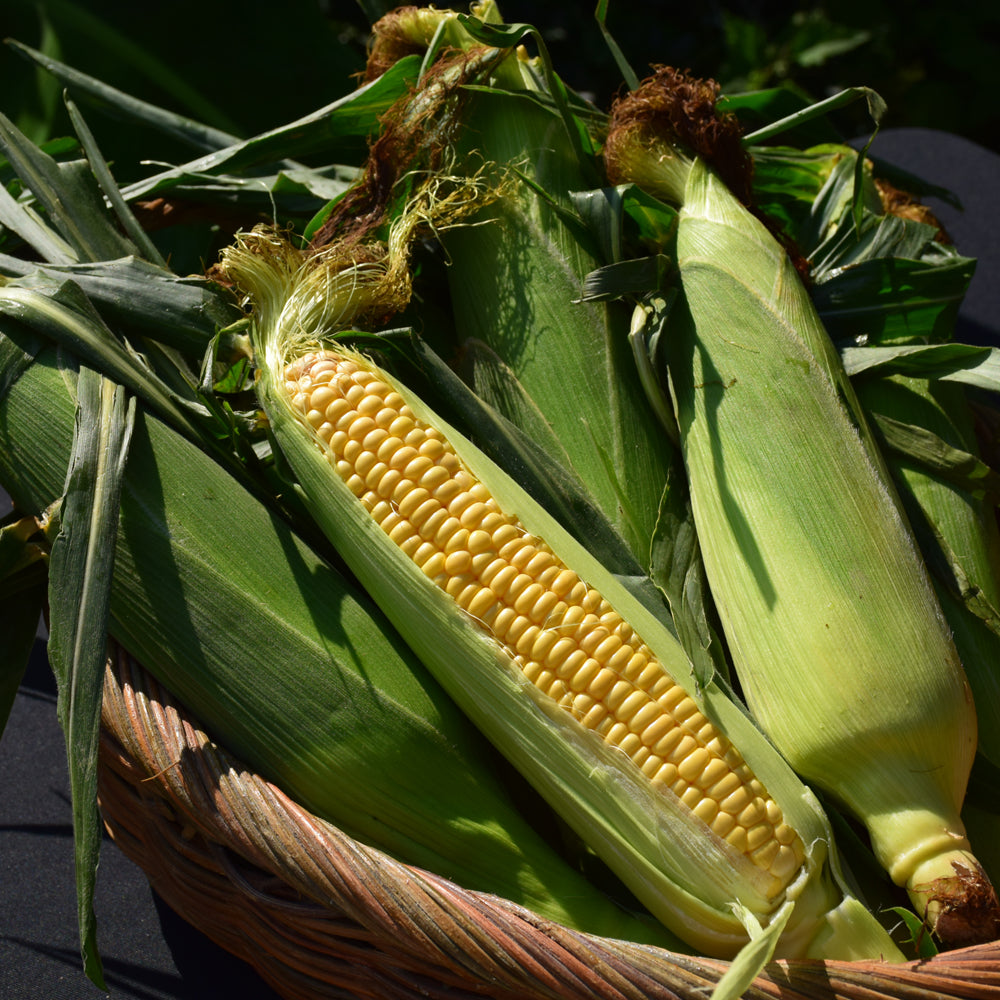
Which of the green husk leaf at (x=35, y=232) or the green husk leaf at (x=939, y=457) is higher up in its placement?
the green husk leaf at (x=35, y=232)

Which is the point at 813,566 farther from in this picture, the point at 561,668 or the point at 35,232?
the point at 35,232

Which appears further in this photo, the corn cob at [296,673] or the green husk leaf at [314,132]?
the green husk leaf at [314,132]

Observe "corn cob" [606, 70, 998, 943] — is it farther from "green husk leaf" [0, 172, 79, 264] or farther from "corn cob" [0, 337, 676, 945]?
"green husk leaf" [0, 172, 79, 264]

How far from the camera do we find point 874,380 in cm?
115

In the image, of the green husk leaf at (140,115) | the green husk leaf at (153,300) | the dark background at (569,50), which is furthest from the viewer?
the dark background at (569,50)

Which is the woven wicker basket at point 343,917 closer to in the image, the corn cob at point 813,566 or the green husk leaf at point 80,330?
the corn cob at point 813,566

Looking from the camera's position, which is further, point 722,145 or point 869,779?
point 722,145

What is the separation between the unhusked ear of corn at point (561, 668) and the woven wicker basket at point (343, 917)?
88 mm

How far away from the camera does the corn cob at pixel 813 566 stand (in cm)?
82

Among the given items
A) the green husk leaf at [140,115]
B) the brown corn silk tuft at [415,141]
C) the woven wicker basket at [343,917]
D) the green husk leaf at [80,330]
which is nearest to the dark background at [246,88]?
the green husk leaf at [140,115]

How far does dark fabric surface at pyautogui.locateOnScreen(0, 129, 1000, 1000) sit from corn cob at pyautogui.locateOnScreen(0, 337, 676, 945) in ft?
1.14

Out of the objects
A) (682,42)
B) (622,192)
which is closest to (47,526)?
(622,192)

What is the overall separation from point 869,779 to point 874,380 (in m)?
0.54

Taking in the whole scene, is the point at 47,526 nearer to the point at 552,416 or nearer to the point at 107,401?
the point at 107,401
